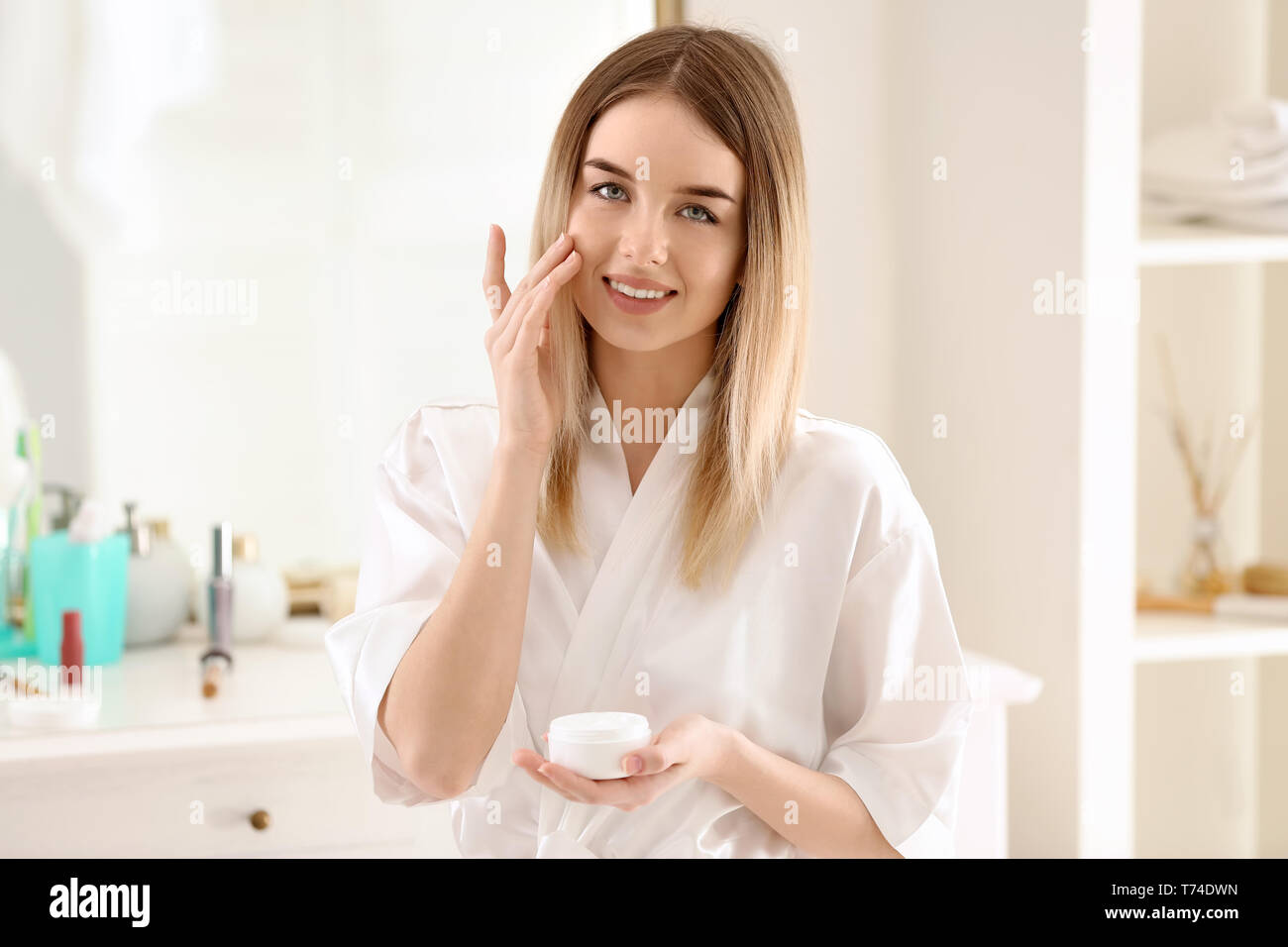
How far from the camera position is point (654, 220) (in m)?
0.83

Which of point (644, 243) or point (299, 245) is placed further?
point (299, 245)

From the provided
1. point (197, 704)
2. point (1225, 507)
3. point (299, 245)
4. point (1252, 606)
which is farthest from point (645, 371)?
point (1225, 507)

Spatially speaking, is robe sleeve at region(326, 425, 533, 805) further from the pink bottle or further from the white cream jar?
the pink bottle

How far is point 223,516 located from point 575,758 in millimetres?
872

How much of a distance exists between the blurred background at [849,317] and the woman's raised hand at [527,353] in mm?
534

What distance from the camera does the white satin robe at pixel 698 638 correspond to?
87cm

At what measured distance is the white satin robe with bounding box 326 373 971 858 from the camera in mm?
869

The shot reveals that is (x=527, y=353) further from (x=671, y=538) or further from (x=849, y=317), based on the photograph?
(x=849, y=317)

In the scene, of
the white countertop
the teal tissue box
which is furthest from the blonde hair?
the teal tissue box

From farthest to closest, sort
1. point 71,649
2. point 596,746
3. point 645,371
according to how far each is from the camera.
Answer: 1. point 71,649
2. point 645,371
3. point 596,746

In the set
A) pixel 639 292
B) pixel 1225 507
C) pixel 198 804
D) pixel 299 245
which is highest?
pixel 299 245

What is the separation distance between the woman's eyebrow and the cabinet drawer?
2.01 ft

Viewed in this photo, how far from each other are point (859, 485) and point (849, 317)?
62cm
